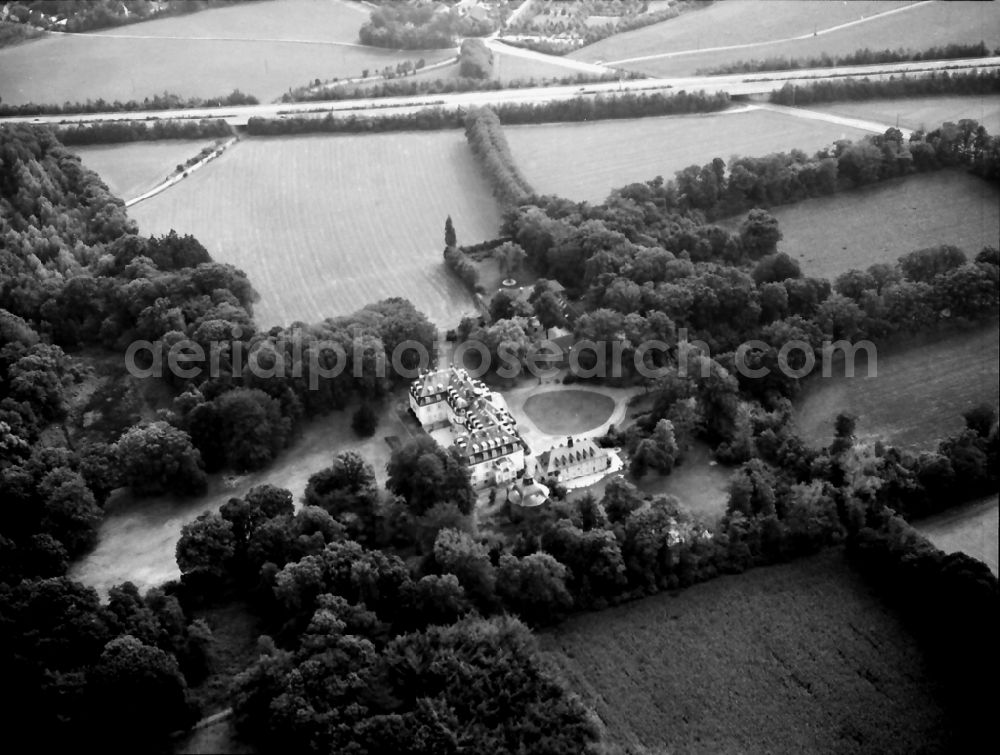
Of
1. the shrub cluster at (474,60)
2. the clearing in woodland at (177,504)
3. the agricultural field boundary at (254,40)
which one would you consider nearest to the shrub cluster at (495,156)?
the shrub cluster at (474,60)


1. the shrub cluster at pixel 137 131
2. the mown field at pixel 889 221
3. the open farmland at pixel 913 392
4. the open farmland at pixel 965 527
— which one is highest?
the shrub cluster at pixel 137 131

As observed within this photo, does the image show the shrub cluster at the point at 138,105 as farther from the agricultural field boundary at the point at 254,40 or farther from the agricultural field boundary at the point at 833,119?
the agricultural field boundary at the point at 833,119

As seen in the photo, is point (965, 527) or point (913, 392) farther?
point (913, 392)

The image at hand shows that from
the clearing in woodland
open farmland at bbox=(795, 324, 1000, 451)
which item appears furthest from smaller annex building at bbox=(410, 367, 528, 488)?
open farmland at bbox=(795, 324, 1000, 451)

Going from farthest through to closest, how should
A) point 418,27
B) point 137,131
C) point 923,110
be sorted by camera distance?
point 418,27, point 137,131, point 923,110

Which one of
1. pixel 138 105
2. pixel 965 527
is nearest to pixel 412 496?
pixel 965 527

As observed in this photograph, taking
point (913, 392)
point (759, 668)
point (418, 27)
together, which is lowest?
point (759, 668)

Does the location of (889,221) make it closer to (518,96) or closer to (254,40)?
(518,96)
